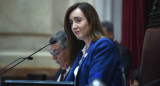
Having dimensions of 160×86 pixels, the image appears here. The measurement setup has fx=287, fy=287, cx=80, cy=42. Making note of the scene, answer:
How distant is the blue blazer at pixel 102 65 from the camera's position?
2125mm

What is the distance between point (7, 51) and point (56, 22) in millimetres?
976

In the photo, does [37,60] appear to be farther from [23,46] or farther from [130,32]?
[130,32]

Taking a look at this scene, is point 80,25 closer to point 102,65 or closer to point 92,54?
point 92,54

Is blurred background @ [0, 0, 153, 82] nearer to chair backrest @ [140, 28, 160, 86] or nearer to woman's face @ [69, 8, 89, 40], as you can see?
woman's face @ [69, 8, 89, 40]

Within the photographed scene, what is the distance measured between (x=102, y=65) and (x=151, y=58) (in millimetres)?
385

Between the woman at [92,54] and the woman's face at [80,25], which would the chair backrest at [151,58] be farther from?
the woman's face at [80,25]

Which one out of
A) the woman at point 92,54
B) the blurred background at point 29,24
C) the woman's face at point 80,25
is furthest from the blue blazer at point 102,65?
the blurred background at point 29,24

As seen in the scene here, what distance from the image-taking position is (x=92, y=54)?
90.0 inches

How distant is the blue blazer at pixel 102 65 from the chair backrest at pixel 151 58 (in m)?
0.26

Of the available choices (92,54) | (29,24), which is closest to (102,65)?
(92,54)

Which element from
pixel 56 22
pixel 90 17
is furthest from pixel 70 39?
pixel 56 22

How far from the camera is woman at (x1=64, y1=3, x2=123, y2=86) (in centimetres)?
215

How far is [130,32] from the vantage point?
14.0ft

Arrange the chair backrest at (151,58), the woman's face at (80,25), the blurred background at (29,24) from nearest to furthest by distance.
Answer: the chair backrest at (151,58), the woman's face at (80,25), the blurred background at (29,24)
